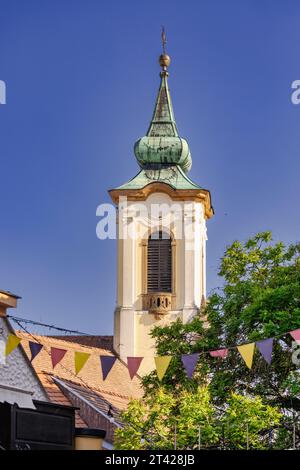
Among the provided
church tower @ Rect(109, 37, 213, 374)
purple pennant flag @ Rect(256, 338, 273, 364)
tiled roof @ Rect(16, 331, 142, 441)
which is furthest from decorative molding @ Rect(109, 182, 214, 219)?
purple pennant flag @ Rect(256, 338, 273, 364)

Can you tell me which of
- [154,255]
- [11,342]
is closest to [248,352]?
[11,342]

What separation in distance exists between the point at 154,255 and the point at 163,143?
184 inches

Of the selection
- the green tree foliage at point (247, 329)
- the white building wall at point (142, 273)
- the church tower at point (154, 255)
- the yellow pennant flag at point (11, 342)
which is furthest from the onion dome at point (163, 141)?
the yellow pennant flag at point (11, 342)

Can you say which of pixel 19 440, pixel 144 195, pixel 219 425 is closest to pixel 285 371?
pixel 219 425

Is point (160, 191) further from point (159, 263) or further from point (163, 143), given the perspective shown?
point (163, 143)

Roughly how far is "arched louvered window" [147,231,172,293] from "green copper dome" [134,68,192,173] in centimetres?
300

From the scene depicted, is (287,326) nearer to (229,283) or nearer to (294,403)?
(294,403)

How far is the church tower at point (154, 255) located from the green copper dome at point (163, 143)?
38 cm

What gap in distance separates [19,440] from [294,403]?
624 inches

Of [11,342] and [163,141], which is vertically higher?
[163,141]

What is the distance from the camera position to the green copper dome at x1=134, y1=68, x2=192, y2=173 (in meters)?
55.6

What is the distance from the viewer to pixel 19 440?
696 inches

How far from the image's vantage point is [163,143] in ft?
184

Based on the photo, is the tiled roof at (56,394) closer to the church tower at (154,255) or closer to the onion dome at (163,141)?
the church tower at (154,255)
